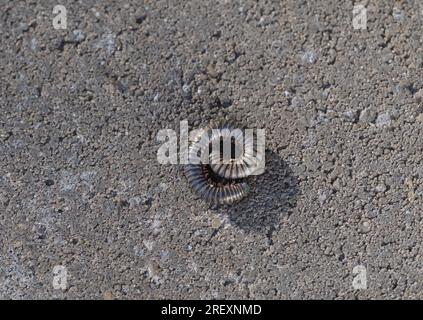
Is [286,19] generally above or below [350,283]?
above

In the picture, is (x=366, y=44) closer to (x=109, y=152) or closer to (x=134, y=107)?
(x=134, y=107)

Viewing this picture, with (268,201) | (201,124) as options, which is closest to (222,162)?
(201,124)

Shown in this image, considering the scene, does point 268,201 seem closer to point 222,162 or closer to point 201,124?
point 222,162
